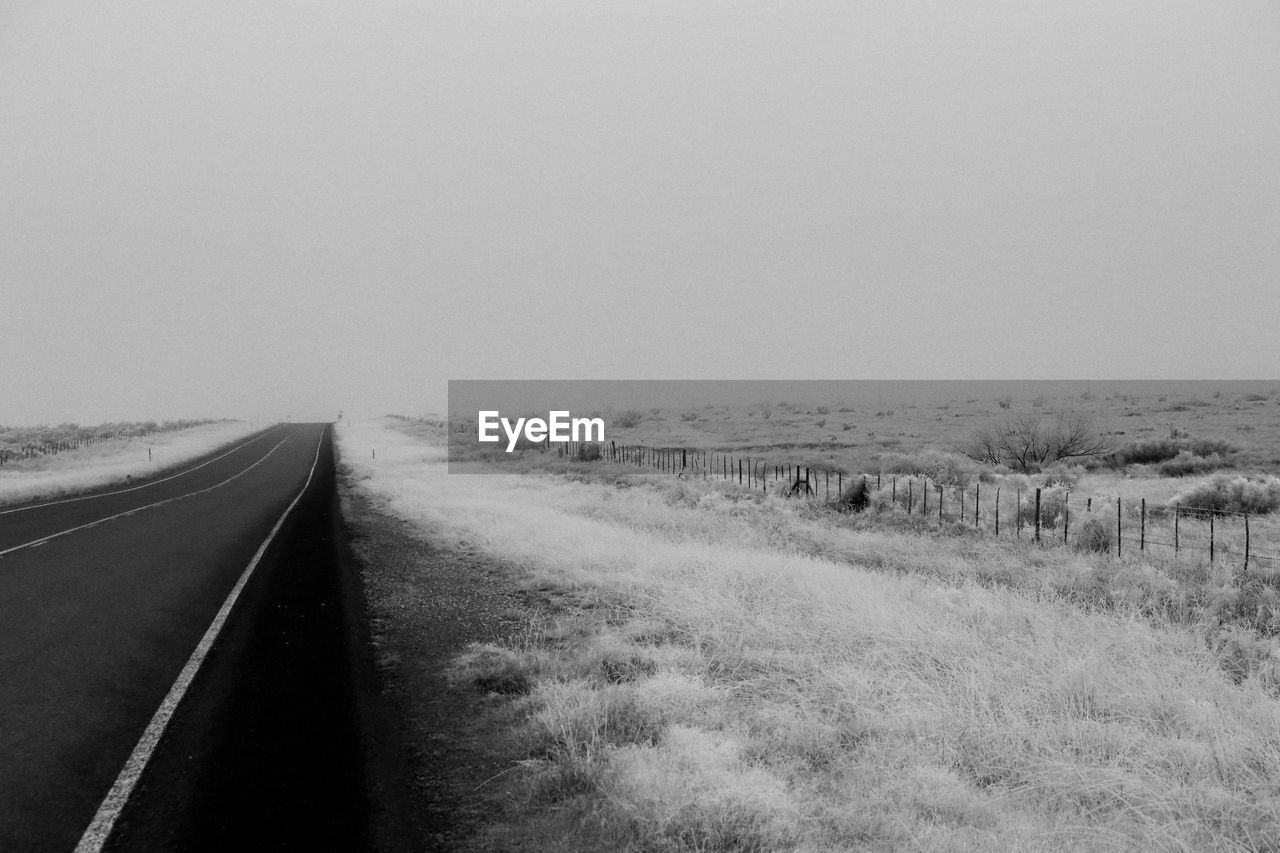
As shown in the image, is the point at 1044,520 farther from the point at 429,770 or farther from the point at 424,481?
the point at 424,481

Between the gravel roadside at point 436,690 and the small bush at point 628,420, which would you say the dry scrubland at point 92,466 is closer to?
the gravel roadside at point 436,690

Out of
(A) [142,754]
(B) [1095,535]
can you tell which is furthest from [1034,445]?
(A) [142,754]

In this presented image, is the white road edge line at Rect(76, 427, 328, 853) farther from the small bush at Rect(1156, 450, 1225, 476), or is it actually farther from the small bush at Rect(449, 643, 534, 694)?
the small bush at Rect(1156, 450, 1225, 476)

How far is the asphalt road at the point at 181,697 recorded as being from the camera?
445 centimetres

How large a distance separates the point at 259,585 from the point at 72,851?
7.59 meters

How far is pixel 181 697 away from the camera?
648 cm

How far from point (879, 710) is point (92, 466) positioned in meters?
49.0

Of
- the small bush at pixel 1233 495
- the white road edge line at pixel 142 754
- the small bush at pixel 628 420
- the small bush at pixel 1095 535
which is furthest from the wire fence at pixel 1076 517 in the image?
the small bush at pixel 628 420

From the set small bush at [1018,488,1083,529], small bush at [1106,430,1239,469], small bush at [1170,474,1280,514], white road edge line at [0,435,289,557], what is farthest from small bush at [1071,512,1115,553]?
white road edge line at [0,435,289,557]

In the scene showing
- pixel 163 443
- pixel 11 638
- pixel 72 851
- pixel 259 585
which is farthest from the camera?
pixel 163 443

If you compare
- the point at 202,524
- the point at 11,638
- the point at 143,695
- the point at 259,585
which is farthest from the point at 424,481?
the point at 143,695

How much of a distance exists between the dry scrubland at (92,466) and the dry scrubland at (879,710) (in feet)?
86.4

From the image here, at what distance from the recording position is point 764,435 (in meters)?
52.1

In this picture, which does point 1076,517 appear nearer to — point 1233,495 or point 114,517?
point 1233,495
